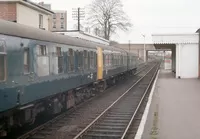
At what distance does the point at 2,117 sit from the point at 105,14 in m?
63.8

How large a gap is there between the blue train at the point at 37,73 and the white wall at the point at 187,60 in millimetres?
19795

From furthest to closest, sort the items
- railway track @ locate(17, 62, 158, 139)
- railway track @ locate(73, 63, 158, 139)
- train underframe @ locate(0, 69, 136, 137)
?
railway track @ locate(73, 63, 158, 139), railway track @ locate(17, 62, 158, 139), train underframe @ locate(0, 69, 136, 137)

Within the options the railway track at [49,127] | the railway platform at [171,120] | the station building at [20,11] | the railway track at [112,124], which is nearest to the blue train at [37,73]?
the railway track at [49,127]

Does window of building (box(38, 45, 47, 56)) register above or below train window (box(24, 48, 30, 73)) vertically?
above

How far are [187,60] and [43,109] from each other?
26.0m

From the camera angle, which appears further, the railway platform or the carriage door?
the carriage door

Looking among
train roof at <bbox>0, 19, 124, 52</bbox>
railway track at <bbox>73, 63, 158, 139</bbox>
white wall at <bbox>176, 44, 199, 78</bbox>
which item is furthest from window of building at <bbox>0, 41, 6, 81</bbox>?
white wall at <bbox>176, 44, 199, 78</bbox>

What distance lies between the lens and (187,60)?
1420 inches

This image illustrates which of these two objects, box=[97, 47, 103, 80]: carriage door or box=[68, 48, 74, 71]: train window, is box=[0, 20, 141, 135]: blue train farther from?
box=[97, 47, 103, 80]: carriage door

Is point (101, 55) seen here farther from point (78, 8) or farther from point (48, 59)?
point (78, 8)

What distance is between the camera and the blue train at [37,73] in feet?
28.7

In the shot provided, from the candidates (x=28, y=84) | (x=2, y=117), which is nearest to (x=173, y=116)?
(x=28, y=84)

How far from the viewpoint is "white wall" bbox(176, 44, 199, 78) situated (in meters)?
36.0

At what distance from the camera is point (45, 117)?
13617 mm
